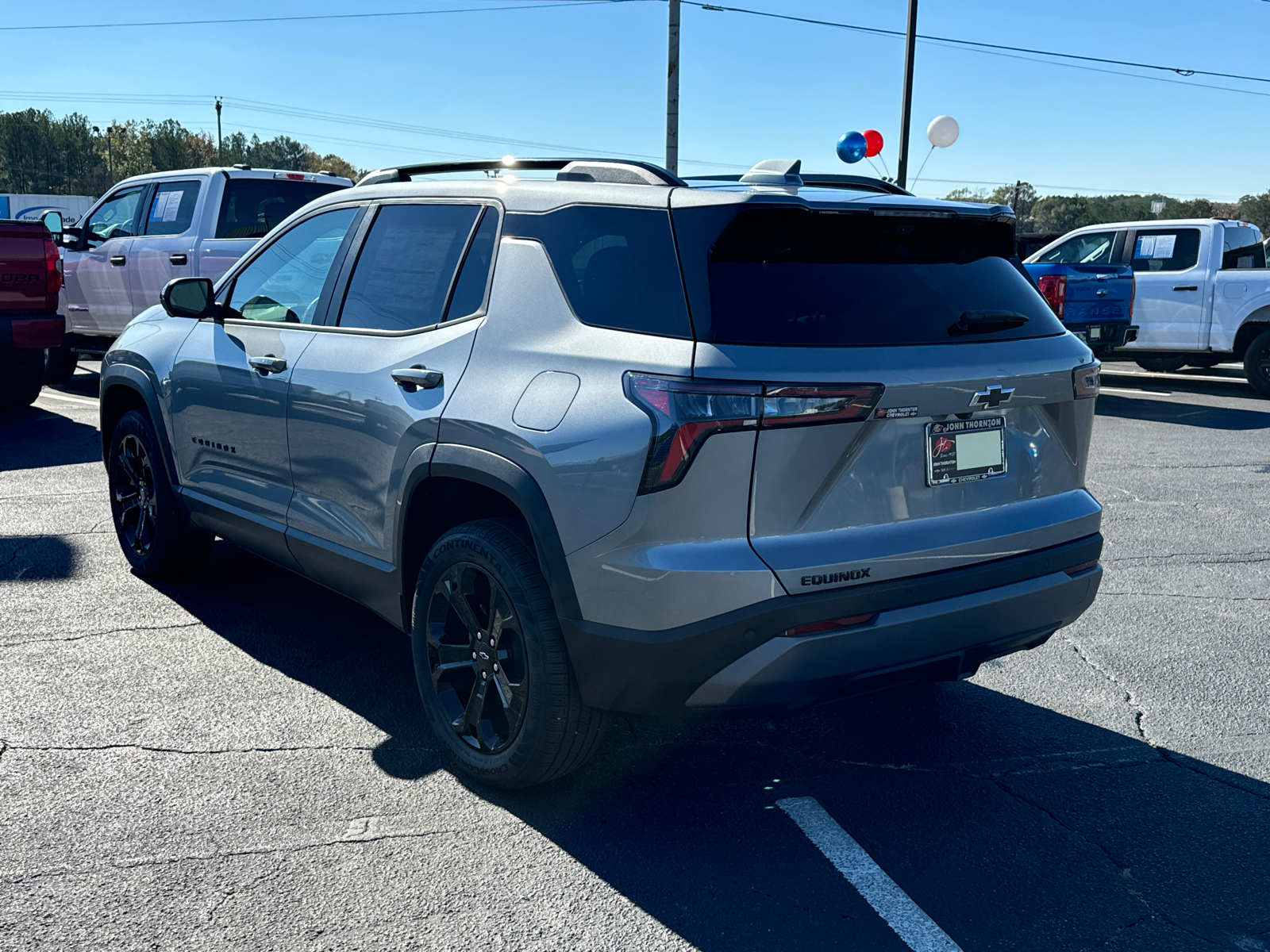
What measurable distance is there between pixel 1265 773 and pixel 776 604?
6.39ft

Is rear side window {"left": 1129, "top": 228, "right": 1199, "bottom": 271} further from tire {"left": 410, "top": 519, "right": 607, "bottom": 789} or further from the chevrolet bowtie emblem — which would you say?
tire {"left": 410, "top": 519, "right": 607, "bottom": 789}

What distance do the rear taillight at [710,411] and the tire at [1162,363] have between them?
13.2 metres

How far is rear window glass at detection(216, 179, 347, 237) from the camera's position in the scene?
11281 mm

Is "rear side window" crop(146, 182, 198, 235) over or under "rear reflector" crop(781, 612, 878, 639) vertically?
over

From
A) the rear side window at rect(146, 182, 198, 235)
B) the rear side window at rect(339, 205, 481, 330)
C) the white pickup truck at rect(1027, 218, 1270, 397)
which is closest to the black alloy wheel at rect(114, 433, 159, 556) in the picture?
the rear side window at rect(339, 205, 481, 330)

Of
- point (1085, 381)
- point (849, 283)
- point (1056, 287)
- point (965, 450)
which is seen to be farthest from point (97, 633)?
point (1056, 287)

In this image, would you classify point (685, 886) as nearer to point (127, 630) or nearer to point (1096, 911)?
point (1096, 911)

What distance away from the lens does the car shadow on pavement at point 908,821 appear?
2807mm

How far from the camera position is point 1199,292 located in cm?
1380

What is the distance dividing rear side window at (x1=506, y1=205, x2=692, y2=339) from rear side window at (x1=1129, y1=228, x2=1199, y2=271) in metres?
12.9

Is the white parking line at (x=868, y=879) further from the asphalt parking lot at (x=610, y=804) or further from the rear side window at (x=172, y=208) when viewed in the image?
the rear side window at (x=172, y=208)

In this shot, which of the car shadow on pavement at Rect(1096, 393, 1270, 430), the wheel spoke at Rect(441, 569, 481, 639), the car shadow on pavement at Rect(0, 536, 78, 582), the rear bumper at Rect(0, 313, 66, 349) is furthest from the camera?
the car shadow on pavement at Rect(1096, 393, 1270, 430)

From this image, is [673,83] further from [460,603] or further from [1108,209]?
[1108,209]

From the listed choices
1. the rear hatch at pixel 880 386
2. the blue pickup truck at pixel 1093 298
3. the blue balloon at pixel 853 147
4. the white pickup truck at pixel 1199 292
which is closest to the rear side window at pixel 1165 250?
the white pickup truck at pixel 1199 292
